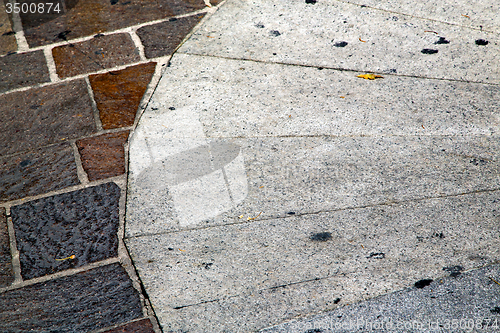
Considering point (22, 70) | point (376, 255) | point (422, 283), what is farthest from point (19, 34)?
point (422, 283)

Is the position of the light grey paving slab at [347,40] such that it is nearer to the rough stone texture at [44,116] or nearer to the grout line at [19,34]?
the rough stone texture at [44,116]

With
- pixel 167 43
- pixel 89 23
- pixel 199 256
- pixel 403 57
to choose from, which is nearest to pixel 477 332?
pixel 199 256

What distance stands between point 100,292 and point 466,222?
181 cm

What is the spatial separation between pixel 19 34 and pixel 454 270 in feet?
11.8

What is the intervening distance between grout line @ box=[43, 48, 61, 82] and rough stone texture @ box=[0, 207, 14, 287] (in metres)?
1.19

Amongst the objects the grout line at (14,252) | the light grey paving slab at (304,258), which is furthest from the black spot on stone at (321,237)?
the grout line at (14,252)

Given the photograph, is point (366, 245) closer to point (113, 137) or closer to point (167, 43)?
point (113, 137)

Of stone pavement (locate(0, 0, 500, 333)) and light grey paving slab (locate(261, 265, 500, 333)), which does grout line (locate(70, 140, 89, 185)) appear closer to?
stone pavement (locate(0, 0, 500, 333))

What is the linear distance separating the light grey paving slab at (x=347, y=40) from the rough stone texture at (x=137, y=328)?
201 cm

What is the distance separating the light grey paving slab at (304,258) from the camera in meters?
1.86

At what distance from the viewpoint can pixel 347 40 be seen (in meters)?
3.23

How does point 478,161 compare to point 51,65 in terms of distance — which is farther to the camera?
point 51,65

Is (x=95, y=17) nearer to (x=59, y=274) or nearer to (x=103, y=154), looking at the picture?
(x=103, y=154)

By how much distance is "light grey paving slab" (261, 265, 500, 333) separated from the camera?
1.74 meters
